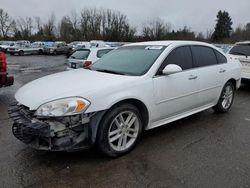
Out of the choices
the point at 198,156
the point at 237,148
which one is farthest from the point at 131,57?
the point at 237,148

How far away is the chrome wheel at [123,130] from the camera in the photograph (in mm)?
3328

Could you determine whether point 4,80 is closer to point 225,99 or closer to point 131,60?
point 131,60

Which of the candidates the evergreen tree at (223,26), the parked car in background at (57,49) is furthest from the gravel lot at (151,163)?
the evergreen tree at (223,26)

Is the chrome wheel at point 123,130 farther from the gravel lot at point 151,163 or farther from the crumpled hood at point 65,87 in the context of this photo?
the crumpled hood at point 65,87

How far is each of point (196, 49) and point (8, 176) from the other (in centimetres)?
373

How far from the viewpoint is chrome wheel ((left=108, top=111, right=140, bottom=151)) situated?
10.9 ft

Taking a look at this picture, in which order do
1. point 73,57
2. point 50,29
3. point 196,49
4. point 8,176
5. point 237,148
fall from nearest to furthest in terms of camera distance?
point 8,176
point 237,148
point 196,49
point 73,57
point 50,29

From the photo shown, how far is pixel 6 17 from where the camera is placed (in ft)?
214

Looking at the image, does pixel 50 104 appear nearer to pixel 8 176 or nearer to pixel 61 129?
pixel 61 129

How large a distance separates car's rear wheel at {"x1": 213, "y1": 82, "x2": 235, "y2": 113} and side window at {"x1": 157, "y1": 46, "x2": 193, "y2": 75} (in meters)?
1.37

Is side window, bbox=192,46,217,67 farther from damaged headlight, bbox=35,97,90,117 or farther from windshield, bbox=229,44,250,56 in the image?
windshield, bbox=229,44,250,56

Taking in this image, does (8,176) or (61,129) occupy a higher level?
(61,129)

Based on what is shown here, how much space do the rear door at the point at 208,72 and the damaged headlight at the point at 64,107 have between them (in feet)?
7.88

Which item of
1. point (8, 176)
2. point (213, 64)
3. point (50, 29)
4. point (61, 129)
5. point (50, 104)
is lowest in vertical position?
point (8, 176)
